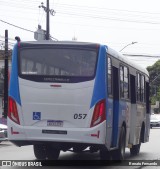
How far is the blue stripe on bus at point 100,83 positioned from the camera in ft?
44.6

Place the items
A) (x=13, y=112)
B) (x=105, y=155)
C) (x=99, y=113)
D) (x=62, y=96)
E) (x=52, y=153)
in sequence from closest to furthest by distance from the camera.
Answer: (x=99, y=113) → (x=62, y=96) → (x=13, y=112) → (x=105, y=155) → (x=52, y=153)

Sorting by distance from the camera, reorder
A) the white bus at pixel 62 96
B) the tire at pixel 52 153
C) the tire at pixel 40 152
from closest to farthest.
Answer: the white bus at pixel 62 96
the tire at pixel 40 152
the tire at pixel 52 153

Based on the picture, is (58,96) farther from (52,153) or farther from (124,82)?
(124,82)

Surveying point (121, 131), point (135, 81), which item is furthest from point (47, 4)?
point (121, 131)

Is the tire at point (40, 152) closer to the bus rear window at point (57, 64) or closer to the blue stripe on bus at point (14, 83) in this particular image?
the blue stripe on bus at point (14, 83)

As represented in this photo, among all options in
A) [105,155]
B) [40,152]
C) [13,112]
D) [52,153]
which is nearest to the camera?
[13,112]

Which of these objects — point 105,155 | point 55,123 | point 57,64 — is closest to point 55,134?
point 55,123

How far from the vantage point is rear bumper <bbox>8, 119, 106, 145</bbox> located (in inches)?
530

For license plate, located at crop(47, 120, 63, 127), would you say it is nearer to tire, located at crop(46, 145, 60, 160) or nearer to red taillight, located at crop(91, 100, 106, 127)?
red taillight, located at crop(91, 100, 106, 127)

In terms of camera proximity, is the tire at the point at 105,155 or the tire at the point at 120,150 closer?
the tire at the point at 105,155

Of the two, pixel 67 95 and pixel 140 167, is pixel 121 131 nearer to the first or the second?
pixel 140 167

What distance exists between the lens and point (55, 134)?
13.7m

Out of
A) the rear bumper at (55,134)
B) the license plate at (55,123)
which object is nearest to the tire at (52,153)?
the rear bumper at (55,134)

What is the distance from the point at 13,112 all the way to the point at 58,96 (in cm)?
125
